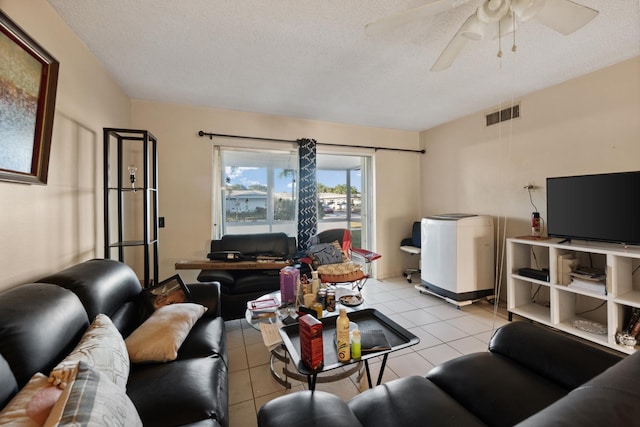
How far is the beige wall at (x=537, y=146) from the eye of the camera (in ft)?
7.75

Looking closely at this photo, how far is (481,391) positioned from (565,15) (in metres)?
1.91

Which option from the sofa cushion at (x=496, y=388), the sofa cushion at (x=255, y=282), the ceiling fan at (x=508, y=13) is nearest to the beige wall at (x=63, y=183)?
the sofa cushion at (x=255, y=282)

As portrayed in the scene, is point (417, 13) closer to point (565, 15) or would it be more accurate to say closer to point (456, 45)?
point (456, 45)

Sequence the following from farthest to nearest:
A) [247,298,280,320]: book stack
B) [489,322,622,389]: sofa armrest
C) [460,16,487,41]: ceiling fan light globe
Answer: [247,298,280,320]: book stack → [460,16,487,41]: ceiling fan light globe → [489,322,622,389]: sofa armrest

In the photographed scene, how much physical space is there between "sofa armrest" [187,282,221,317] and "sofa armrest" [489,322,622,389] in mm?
1838

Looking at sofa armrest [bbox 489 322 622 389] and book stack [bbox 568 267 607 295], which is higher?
book stack [bbox 568 267 607 295]

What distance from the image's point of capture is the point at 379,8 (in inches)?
66.2

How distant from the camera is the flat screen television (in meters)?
2.10

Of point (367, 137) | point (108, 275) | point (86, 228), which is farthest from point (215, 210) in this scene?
point (367, 137)

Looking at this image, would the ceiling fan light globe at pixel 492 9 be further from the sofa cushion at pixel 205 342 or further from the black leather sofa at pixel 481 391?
the sofa cushion at pixel 205 342

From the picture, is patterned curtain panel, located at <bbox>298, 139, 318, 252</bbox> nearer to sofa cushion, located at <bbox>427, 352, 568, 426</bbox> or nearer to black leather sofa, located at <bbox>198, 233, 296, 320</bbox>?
black leather sofa, located at <bbox>198, 233, 296, 320</bbox>

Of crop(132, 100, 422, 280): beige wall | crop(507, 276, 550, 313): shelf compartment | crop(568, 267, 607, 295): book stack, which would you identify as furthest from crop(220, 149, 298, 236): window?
crop(568, 267, 607, 295): book stack

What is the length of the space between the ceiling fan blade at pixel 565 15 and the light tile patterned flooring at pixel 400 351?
83.2 inches

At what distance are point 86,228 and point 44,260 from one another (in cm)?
57
